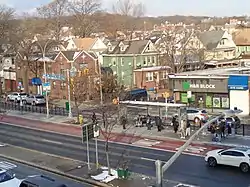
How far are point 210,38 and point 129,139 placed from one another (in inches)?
2305

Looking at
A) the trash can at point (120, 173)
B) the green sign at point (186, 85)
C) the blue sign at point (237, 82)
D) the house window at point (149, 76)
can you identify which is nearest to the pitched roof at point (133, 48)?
the house window at point (149, 76)

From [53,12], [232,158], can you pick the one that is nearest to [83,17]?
[53,12]

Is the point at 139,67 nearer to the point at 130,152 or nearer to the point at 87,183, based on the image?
the point at 130,152

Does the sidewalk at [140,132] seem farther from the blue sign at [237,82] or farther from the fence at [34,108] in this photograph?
the blue sign at [237,82]

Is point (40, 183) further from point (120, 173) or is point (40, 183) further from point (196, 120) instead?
point (196, 120)

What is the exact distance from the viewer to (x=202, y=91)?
167 ft

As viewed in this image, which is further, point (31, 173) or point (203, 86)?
point (203, 86)

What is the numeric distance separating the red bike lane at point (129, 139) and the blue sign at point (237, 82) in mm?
13043

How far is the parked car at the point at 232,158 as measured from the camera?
2684 centimetres

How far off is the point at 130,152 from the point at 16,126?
1937 centimetres

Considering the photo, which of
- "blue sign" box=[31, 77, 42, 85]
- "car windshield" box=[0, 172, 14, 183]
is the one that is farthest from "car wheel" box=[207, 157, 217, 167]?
"blue sign" box=[31, 77, 42, 85]

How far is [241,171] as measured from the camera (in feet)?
89.1

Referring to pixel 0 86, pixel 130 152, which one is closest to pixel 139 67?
pixel 0 86

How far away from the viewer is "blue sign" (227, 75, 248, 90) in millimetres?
46281
